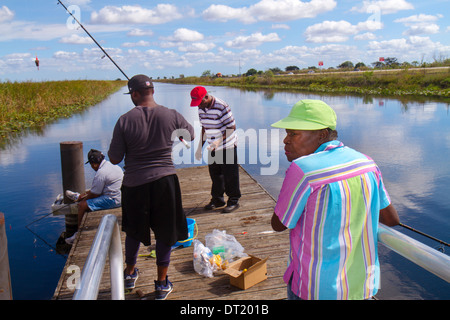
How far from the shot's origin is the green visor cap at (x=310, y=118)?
165cm

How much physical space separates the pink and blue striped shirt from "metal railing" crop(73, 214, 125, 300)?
0.71 meters

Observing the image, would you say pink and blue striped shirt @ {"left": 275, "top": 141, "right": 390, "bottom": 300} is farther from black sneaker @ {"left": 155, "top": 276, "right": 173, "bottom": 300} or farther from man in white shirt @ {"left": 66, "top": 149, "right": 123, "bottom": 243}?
man in white shirt @ {"left": 66, "top": 149, "right": 123, "bottom": 243}

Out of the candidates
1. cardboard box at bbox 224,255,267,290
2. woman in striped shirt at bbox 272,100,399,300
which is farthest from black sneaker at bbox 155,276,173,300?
woman in striped shirt at bbox 272,100,399,300

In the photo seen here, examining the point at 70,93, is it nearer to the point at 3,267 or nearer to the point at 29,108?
the point at 29,108

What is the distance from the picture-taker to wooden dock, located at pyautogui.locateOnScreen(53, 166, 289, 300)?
339 cm

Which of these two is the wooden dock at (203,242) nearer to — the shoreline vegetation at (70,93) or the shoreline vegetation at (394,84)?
the shoreline vegetation at (70,93)

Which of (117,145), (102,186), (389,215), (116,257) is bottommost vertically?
(102,186)

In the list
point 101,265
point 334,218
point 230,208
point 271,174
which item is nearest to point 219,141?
point 230,208

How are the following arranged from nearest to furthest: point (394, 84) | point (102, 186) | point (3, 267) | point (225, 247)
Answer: point (3, 267) < point (225, 247) < point (102, 186) < point (394, 84)

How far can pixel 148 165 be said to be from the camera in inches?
114

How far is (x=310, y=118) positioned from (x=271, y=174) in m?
9.34
